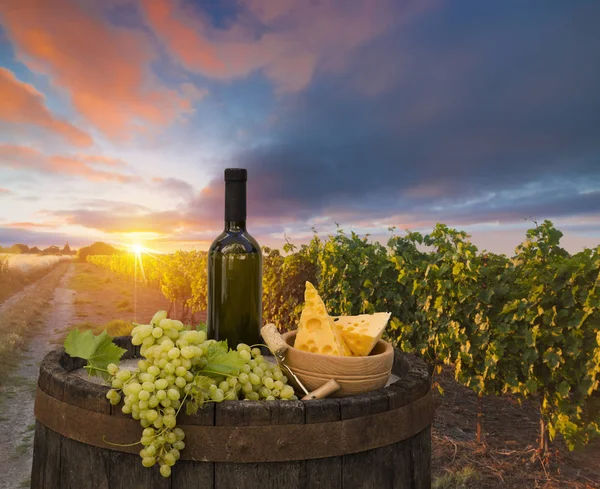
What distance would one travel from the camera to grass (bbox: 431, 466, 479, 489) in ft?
19.7

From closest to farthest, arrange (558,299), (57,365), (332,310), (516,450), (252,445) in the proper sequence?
(252,445) < (57,365) < (558,299) < (516,450) < (332,310)

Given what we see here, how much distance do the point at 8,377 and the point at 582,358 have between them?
12.1m

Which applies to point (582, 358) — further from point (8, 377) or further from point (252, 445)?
point (8, 377)

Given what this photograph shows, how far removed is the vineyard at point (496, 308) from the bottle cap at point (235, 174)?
197 inches

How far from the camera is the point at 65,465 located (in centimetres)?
198

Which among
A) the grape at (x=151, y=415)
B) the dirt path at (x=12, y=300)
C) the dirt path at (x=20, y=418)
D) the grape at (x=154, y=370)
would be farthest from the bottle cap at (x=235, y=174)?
the dirt path at (x=12, y=300)

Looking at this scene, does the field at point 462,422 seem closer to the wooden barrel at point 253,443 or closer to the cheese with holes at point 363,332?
the cheese with holes at point 363,332

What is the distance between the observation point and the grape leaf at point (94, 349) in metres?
2.27

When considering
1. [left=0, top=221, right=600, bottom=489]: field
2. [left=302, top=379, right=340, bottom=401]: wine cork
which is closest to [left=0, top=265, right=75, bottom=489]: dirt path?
[left=0, top=221, right=600, bottom=489]: field

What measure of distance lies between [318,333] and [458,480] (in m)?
4.97

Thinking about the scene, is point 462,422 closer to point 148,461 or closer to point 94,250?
point 148,461

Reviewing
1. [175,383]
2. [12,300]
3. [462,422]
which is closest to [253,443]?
[175,383]

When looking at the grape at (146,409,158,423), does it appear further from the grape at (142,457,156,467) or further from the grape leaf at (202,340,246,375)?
the grape leaf at (202,340,246,375)

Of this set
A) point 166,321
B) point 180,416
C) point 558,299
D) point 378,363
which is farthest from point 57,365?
point 558,299
